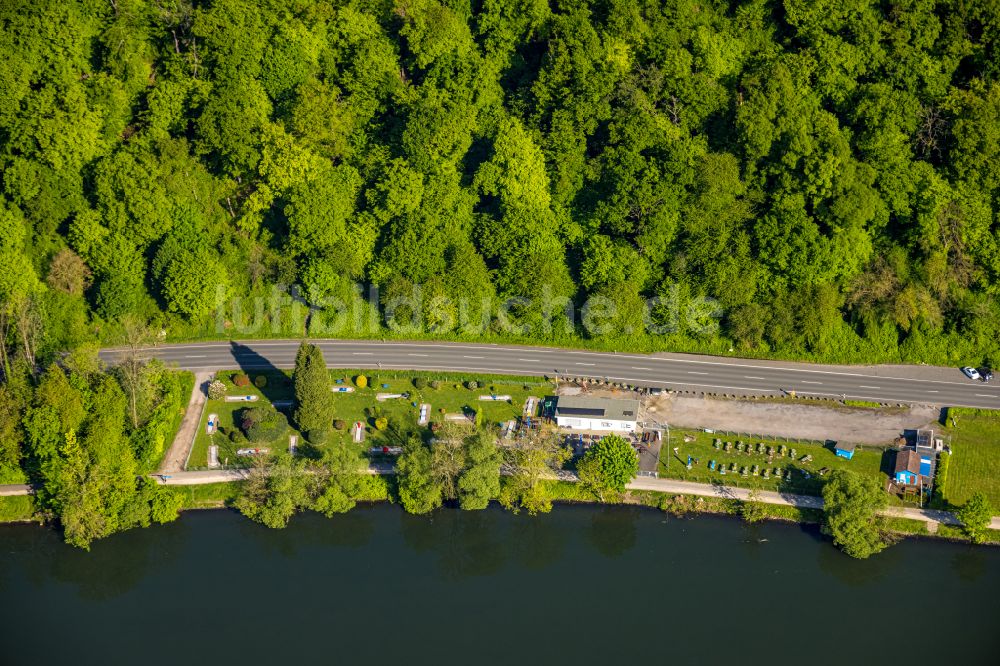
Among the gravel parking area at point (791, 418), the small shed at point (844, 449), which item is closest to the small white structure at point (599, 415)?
the gravel parking area at point (791, 418)

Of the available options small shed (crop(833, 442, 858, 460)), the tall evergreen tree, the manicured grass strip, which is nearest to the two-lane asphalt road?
small shed (crop(833, 442, 858, 460))

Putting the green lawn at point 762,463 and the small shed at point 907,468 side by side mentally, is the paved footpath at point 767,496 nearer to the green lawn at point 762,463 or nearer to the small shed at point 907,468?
the green lawn at point 762,463

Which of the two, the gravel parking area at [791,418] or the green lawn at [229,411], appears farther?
the green lawn at [229,411]

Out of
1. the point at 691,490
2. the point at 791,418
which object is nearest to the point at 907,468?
the point at 791,418

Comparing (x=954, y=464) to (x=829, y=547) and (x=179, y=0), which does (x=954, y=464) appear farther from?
(x=179, y=0)

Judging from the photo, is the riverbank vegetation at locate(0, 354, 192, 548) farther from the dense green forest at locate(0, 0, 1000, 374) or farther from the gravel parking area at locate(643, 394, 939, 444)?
the gravel parking area at locate(643, 394, 939, 444)

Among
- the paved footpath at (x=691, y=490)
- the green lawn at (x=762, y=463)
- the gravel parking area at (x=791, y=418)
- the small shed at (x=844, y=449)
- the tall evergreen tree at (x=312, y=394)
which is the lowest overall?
the paved footpath at (x=691, y=490)
